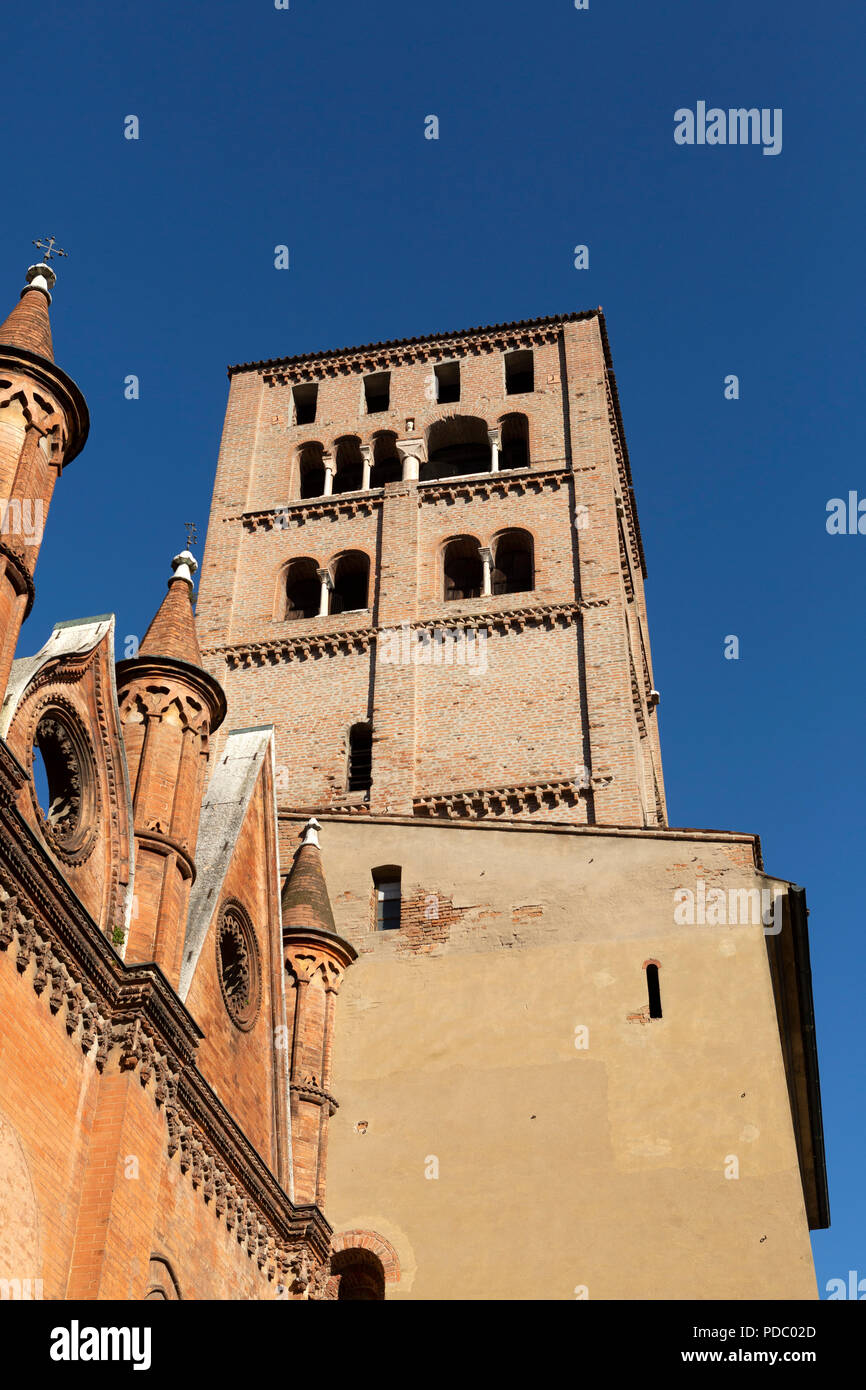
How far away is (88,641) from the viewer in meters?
13.4

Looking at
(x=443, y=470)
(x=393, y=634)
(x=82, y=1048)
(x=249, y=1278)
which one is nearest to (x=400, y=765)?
(x=393, y=634)

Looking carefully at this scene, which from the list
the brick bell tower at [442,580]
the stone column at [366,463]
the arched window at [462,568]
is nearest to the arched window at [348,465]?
the brick bell tower at [442,580]

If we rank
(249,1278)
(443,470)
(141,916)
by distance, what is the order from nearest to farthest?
(141,916) < (249,1278) < (443,470)

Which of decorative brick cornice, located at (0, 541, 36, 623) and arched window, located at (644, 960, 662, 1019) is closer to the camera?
decorative brick cornice, located at (0, 541, 36, 623)

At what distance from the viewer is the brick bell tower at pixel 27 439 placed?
1217 centimetres

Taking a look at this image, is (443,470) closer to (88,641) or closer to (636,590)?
(636,590)

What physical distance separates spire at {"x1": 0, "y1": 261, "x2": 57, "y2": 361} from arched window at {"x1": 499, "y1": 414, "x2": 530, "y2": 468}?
2138cm

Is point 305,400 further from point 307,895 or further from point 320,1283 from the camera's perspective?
point 320,1283

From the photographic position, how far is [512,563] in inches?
1342

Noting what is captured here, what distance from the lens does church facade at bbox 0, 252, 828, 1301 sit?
11906mm

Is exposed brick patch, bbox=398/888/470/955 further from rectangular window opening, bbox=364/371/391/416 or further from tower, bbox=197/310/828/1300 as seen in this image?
rectangular window opening, bbox=364/371/391/416

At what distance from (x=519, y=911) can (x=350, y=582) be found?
1516 centimetres

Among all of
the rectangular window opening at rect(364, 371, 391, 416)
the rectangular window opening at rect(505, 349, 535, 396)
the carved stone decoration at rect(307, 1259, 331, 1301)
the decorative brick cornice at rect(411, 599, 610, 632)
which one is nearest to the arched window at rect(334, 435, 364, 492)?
the rectangular window opening at rect(364, 371, 391, 416)
